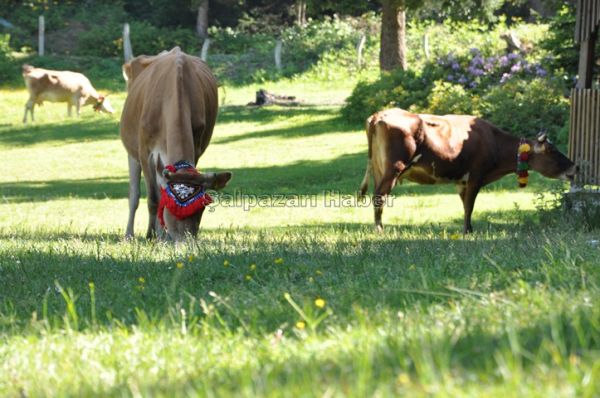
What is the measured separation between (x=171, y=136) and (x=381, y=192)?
402 cm

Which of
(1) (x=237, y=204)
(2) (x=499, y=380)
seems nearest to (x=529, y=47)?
(1) (x=237, y=204)

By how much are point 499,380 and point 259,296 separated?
265cm

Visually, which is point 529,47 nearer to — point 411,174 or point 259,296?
point 411,174

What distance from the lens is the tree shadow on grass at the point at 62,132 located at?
3020 centimetres

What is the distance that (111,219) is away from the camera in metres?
17.5

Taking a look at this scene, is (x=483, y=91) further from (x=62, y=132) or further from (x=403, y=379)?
(x=403, y=379)

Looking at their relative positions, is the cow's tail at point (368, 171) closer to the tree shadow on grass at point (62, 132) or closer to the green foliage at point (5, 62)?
the tree shadow on grass at point (62, 132)

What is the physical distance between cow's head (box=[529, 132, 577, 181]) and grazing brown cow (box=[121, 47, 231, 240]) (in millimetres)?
4645

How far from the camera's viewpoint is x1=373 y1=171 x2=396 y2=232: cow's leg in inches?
558

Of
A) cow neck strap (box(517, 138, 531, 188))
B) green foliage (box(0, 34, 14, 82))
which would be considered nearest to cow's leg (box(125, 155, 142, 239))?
cow neck strap (box(517, 138, 531, 188))

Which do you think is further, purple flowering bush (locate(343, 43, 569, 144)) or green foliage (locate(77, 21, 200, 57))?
green foliage (locate(77, 21, 200, 57))

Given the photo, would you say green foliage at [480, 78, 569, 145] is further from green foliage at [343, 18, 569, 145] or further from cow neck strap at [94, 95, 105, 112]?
cow neck strap at [94, 95, 105, 112]

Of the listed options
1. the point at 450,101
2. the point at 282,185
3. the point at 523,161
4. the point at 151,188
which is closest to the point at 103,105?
Answer: the point at 450,101

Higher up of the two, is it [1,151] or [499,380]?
[499,380]
